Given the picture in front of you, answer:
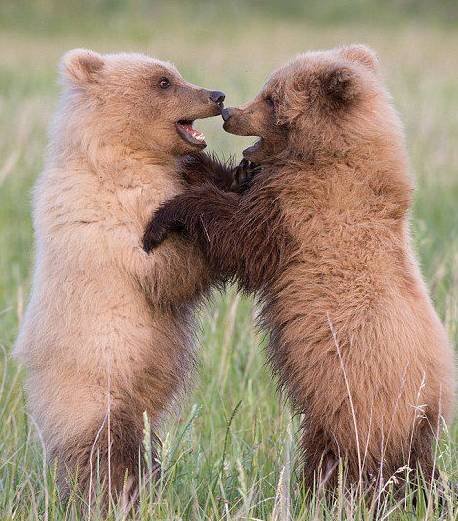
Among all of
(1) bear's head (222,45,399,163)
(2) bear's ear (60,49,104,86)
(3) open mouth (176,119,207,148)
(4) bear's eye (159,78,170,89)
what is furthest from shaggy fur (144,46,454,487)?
(2) bear's ear (60,49,104,86)

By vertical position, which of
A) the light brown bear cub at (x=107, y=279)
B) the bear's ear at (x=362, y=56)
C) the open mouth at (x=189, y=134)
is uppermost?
the bear's ear at (x=362, y=56)

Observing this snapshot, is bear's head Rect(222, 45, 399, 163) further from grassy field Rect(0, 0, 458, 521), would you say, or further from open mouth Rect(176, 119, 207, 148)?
grassy field Rect(0, 0, 458, 521)

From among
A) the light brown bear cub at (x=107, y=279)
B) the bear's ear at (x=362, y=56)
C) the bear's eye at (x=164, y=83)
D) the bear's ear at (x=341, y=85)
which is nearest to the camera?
the bear's ear at (x=341, y=85)

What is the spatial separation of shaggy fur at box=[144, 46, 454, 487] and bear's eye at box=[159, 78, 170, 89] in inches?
25.7

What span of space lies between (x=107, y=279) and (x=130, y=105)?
0.90 metres

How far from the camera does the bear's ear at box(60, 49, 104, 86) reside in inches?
189

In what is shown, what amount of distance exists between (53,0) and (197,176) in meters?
29.2

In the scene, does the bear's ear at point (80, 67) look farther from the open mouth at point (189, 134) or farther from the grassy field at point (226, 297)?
the grassy field at point (226, 297)

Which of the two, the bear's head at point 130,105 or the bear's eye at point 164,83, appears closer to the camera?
the bear's head at point 130,105

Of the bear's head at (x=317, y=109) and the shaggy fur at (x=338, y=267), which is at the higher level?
the bear's head at (x=317, y=109)

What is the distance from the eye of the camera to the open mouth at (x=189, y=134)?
15.7ft

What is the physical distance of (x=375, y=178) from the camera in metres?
4.24

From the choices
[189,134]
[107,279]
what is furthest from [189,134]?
[107,279]

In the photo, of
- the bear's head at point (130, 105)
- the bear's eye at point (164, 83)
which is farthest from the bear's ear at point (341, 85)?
the bear's eye at point (164, 83)
